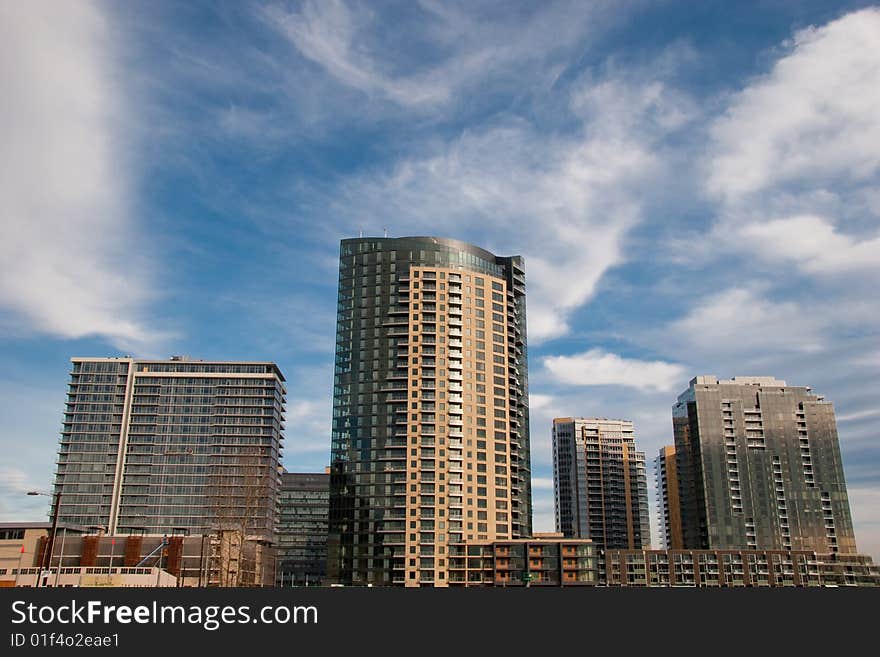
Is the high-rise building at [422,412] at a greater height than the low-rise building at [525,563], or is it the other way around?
the high-rise building at [422,412]

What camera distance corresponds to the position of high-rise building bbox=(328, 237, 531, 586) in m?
166

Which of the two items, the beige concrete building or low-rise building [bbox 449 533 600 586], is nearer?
low-rise building [bbox 449 533 600 586]

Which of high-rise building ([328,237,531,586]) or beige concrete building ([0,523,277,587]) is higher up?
high-rise building ([328,237,531,586])

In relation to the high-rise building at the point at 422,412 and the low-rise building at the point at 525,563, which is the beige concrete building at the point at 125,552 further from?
Answer: the low-rise building at the point at 525,563

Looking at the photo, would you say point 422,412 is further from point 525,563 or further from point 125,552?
point 125,552

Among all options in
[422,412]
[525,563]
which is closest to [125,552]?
[422,412]

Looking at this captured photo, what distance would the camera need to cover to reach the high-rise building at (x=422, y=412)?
166m

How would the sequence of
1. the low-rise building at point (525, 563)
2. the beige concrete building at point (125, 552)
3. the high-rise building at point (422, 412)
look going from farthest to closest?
the high-rise building at point (422, 412), the beige concrete building at point (125, 552), the low-rise building at point (525, 563)

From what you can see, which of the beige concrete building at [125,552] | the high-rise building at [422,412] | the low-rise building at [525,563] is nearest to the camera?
the low-rise building at [525,563]

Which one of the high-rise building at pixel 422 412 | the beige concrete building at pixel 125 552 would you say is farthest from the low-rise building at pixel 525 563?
the beige concrete building at pixel 125 552

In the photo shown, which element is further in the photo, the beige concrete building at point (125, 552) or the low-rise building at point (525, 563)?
→ the beige concrete building at point (125, 552)

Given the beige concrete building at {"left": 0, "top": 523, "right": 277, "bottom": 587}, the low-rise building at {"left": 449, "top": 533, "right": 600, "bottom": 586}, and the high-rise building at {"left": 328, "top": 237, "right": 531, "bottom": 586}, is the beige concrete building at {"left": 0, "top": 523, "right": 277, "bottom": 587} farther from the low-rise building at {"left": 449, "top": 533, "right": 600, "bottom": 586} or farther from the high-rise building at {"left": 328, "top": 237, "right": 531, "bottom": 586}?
the low-rise building at {"left": 449, "top": 533, "right": 600, "bottom": 586}

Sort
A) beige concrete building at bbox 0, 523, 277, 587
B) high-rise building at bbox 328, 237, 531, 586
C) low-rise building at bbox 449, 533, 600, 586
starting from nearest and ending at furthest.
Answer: low-rise building at bbox 449, 533, 600, 586 → beige concrete building at bbox 0, 523, 277, 587 → high-rise building at bbox 328, 237, 531, 586

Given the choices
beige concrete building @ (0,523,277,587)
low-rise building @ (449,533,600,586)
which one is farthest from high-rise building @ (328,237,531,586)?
beige concrete building @ (0,523,277,587)
